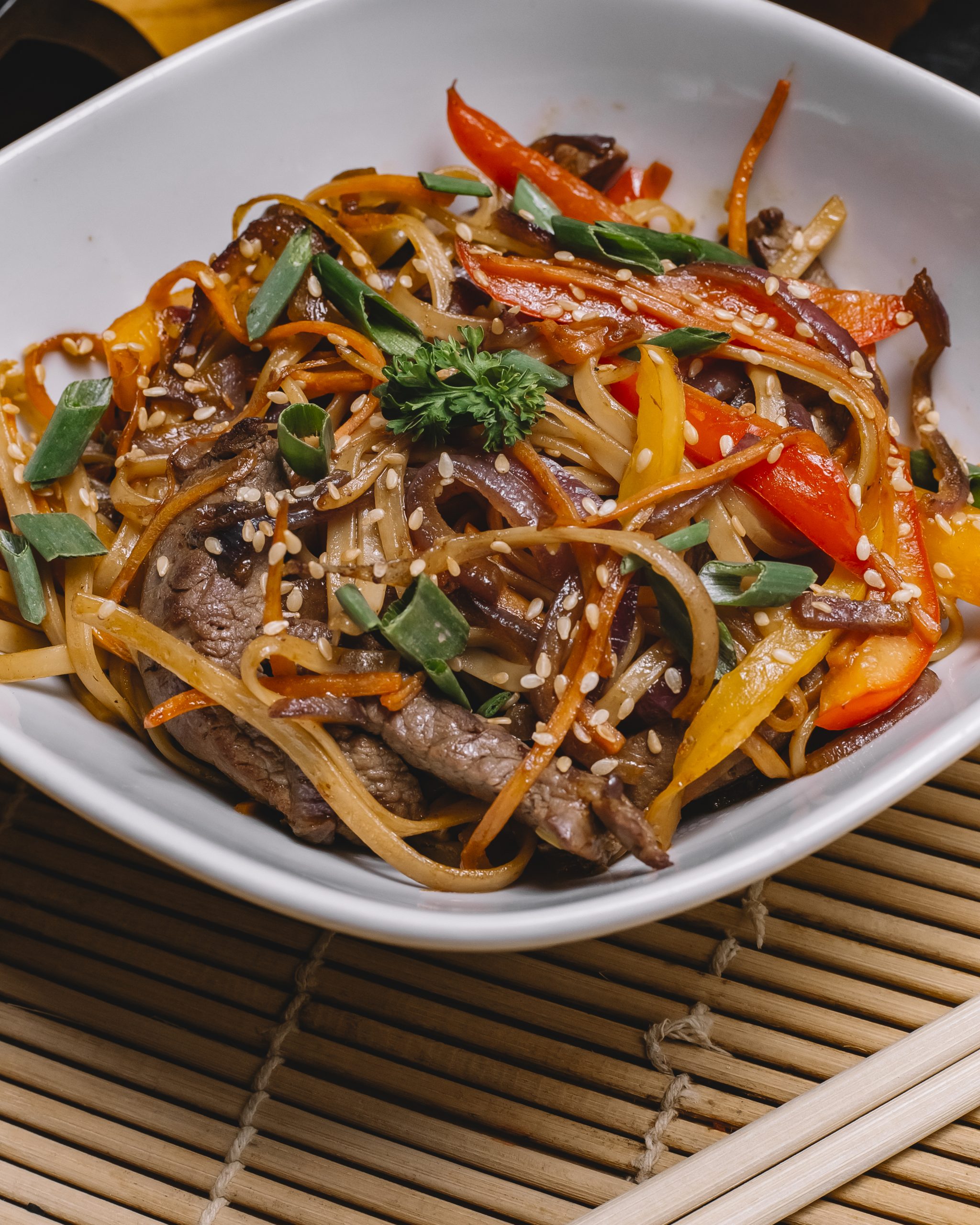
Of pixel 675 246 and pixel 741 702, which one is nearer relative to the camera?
pixel 741 702

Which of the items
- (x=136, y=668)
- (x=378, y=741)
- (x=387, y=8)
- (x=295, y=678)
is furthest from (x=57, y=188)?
(x=378, y=741)

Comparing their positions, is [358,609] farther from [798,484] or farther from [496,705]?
[798,484]

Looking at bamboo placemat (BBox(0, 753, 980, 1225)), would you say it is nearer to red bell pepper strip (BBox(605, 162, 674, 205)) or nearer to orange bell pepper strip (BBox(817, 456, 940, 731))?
orange bell pepper strip (BBox(817, 456, 940, 731))

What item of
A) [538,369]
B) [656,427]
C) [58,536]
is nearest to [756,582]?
[656,427]

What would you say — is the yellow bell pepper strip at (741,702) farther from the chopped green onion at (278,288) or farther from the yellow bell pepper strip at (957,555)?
the chopped green onion at (278,288)

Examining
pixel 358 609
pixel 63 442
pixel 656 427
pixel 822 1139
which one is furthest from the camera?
pixel 63 442

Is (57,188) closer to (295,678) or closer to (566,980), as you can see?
(295,678)

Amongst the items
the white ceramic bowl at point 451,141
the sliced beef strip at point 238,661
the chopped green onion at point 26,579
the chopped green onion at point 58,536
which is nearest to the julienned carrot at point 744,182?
the white ceramic bowl at point 451,141

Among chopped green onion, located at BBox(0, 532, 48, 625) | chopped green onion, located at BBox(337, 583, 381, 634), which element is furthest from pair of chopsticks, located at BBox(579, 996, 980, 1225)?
chopped green onion, located at BBox(0, 532, 48, 625)
